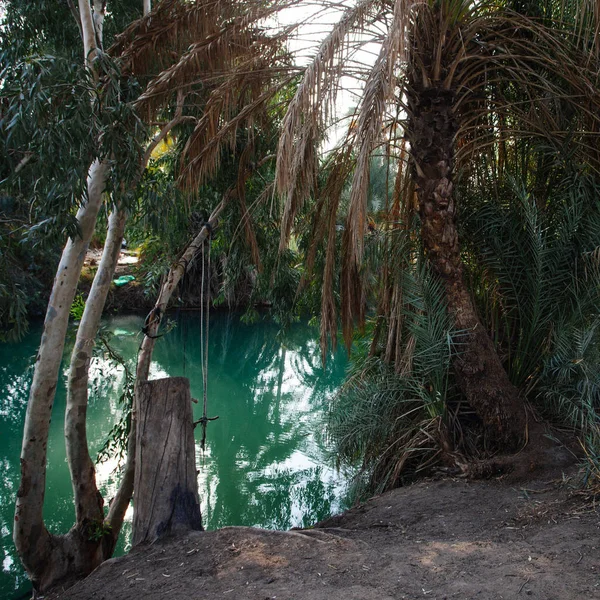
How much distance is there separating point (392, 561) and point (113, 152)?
3.08 meters

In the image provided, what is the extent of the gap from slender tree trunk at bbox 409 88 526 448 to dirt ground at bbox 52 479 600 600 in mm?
886

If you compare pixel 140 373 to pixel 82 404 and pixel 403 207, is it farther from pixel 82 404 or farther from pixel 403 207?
pixel 403 207

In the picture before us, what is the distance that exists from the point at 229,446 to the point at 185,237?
3592mm

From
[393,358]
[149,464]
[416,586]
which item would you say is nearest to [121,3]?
[393,358]

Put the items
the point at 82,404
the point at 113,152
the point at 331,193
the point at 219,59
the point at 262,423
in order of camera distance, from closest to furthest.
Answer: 1. the point at 113,152
2. the point at 82,404
3. the point at 219,59
4. the point at 331,193
5. the point at 262,423

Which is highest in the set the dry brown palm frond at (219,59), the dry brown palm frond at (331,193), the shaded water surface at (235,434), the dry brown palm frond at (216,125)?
the dry brown palm frond at (219,59)

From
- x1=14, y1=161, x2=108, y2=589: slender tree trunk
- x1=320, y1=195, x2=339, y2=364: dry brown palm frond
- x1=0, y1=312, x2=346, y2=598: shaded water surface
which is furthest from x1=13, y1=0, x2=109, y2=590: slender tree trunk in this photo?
x1=320, y1=195, x2=339, y2=364: dry brown palm frond

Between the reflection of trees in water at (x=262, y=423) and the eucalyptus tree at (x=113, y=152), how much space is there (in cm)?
192

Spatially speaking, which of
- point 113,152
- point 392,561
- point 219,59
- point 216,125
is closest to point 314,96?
point 113,152

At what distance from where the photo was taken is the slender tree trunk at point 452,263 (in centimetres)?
503

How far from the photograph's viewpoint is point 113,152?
4.32 m

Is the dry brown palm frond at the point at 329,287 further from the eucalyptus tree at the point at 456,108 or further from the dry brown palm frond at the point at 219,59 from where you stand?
the dry brown palm frond at the point at 219,59

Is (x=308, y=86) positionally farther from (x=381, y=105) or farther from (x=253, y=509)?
(x=253, y=509)

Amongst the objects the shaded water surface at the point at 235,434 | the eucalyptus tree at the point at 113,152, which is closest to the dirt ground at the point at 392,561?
the eucalyptus tree at the point at 113,152
